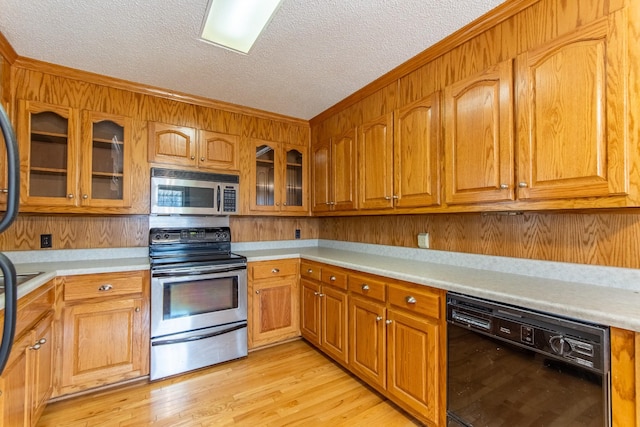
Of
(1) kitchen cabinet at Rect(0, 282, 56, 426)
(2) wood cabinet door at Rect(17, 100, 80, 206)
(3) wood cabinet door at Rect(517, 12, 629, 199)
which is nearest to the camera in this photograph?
(3) wood cabinet door at Rect(517, 12, 629, 199)

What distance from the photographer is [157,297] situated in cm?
223

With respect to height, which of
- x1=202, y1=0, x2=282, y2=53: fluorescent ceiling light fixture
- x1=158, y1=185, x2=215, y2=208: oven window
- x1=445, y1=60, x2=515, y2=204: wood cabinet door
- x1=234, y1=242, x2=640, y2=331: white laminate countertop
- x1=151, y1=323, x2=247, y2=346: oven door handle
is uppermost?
x1=202, y1=0, x2=282, y2=53: fluorescent ceiling light fixture

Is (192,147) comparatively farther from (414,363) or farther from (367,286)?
(414,363)

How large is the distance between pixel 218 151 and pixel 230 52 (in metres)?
1.05

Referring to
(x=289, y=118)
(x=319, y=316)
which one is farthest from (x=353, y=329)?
(x=289, y=118)

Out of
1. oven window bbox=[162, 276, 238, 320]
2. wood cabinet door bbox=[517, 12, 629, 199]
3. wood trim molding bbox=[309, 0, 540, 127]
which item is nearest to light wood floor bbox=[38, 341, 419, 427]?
oven window bbox=[162, 276, 238, 320]

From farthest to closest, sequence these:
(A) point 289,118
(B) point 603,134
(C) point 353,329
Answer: (A) point 289,118 < (C) point 353,329 < (B) point 603,134

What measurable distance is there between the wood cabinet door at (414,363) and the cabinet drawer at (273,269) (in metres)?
1.18

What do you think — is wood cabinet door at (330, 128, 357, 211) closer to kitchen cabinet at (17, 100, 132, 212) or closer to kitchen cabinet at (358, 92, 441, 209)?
kitchen cabinet at (358, 92, 441, 209)

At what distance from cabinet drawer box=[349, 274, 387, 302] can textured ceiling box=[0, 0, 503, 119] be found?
153 cm

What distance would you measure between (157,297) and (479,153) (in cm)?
238

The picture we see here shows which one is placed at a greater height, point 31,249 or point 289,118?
point 289,118

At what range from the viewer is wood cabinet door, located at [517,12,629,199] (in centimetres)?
123

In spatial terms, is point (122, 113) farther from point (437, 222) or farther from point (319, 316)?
point (437, 222)
